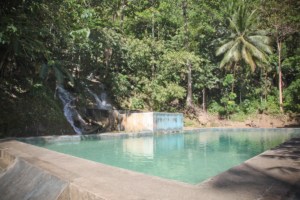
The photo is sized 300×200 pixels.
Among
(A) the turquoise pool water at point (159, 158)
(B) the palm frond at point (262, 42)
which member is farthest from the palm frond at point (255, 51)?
(A) the turquoise pool water at point (159, 158)

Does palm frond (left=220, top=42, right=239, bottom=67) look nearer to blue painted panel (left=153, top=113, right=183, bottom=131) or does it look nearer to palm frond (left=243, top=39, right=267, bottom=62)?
palm frond (left=243, top=39, right=267, bottom=62)

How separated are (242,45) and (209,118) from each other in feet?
21.7

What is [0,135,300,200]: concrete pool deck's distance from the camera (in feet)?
10.0

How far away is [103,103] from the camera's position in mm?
21547

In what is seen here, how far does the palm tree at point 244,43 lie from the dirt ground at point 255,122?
4050mm

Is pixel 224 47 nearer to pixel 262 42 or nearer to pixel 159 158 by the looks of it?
pixel 262 42

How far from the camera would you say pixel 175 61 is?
77.0 feet

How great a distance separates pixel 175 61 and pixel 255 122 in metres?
8.20

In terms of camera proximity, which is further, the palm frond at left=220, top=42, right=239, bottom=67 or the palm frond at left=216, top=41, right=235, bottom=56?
the palm frond at left=216, top=41, right=235, bottom=56

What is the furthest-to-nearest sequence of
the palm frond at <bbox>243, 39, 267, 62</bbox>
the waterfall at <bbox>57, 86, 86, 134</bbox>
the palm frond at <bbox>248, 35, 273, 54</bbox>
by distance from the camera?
1. the palm frond at <bbox>248, 35, 273, 54</bbox>
2. the palm frond at <bbox>243, 39, 267, 62</bbox>
3. the waterfall at <bbox>57, 86, 86, 134</bbox>

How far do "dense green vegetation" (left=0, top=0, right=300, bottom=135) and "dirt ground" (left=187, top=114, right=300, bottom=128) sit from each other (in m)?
0.69

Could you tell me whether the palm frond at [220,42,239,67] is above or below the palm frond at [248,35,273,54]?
below

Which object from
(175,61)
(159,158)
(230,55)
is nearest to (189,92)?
(175,61)

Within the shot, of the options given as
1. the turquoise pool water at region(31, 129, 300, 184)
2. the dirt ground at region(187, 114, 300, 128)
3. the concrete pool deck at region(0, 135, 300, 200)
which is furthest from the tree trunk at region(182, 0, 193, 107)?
the concrete pool deck at region(0, 135, 300, 200)
